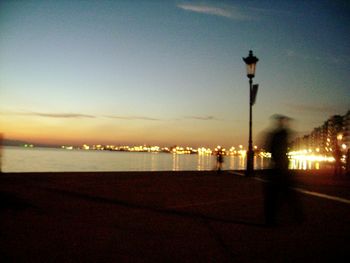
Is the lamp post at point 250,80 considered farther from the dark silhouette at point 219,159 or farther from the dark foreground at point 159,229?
the dark foreground at point 159,229

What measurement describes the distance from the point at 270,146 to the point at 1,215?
519 centimetres

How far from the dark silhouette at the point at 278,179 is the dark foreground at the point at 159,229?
0.30 metres

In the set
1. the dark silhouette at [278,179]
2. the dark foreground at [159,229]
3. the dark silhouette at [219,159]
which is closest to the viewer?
the dark foreground at [159,229]

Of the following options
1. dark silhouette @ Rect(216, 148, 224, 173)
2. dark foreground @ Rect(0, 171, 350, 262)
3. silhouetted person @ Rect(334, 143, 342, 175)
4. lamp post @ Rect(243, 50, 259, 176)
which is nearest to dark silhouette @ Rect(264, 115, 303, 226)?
dark foreground @ Rect(0, 171, 350, 262)

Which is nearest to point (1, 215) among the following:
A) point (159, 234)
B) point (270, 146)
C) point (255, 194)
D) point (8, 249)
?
point (8, 249)

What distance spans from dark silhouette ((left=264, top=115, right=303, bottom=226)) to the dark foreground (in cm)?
30

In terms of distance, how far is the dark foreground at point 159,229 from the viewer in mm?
5242

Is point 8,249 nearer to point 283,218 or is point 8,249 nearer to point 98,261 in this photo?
point 98,261

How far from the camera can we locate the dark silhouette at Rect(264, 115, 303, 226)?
23.9 ft

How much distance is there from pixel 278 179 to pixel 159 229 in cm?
237

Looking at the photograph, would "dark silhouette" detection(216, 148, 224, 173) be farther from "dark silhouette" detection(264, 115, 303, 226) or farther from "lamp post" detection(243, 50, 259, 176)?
"dark silhouette" detection(264, 115, 303, 226)

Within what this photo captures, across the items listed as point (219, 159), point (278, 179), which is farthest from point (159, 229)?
point (219, 159)

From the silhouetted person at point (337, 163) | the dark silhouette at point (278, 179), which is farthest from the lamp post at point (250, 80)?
the dark silhouette at point (278, 179)

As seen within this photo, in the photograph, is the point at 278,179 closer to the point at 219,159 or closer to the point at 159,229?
the point at 159,229
